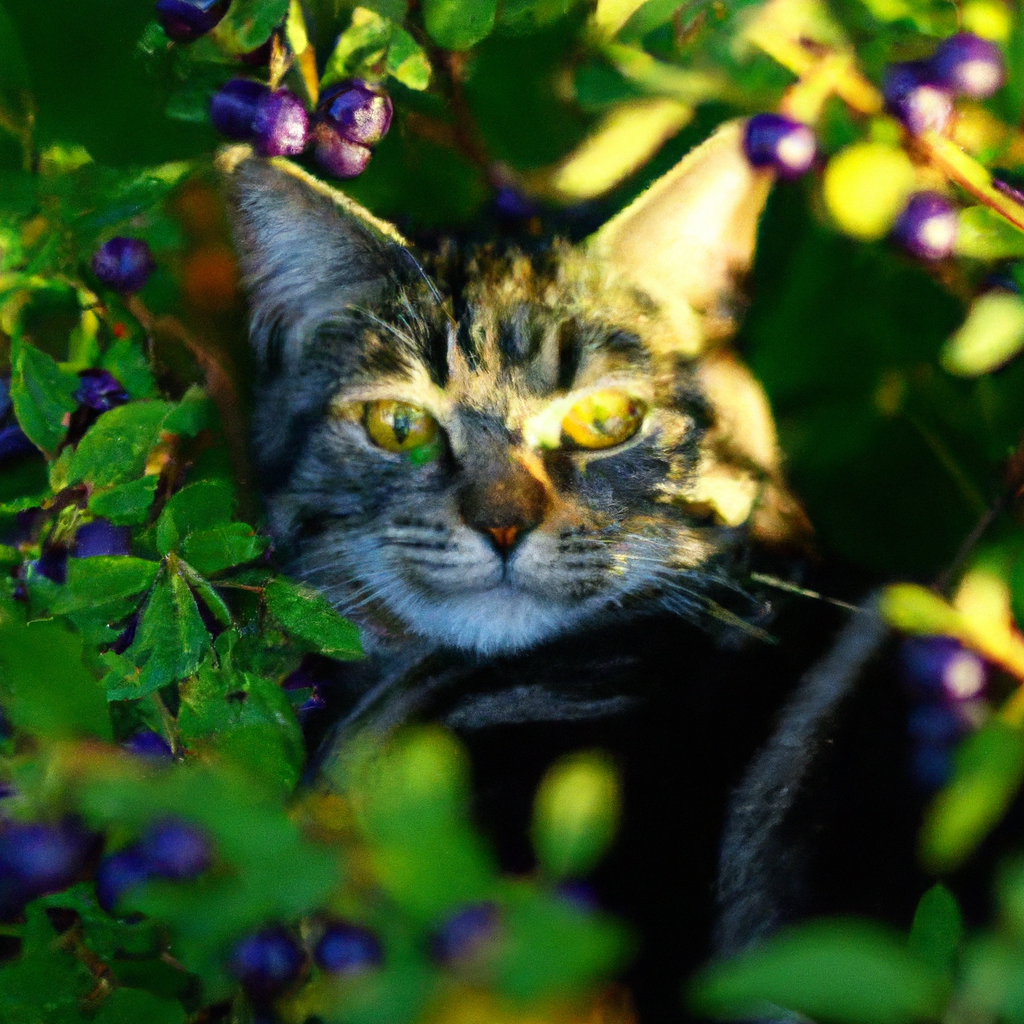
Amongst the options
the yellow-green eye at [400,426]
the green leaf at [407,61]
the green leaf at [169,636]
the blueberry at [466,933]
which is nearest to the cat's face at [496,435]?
the yellow-green eye at [400,426]

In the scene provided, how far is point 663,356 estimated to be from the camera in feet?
4.40

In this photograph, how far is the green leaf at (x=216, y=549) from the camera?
852 mm

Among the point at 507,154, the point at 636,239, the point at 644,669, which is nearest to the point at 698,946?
the point at 644,669

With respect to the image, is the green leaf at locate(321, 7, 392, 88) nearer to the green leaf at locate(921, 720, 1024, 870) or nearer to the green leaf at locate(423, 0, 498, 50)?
the green leaf at locate(423, 0, 498, 50)

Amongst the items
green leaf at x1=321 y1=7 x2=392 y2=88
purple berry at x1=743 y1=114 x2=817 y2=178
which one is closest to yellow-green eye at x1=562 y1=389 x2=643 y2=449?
purple berry at x1=743 y1=114 x2=817 y2=178

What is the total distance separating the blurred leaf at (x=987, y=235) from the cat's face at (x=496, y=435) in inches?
20.9

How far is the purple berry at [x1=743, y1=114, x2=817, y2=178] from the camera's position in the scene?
3.29 ft

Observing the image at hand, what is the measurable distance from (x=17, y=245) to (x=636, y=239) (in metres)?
0.72

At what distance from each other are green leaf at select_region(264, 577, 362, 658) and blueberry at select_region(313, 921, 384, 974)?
0.25m

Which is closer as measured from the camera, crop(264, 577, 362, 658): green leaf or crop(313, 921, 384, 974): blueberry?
crop(313, 921, 384, 974): blueberry

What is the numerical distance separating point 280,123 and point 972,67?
67 cm

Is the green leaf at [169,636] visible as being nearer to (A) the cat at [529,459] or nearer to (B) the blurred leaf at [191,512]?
(B) the blurred leaf at [191,512]

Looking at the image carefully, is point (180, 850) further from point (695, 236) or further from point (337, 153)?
point (695, 236)

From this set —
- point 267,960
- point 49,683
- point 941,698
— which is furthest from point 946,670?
point 49,683
